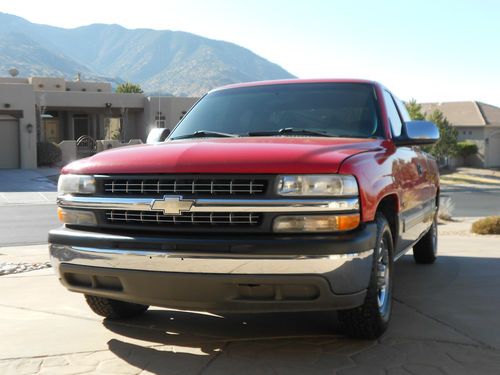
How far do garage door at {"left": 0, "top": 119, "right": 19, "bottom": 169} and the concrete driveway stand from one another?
33836 mm

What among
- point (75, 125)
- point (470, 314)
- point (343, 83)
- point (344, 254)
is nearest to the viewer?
point (344, 254)

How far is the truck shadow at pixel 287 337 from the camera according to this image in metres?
4.14

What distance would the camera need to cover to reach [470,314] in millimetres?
5328

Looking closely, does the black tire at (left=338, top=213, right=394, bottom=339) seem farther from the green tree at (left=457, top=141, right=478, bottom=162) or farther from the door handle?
the green tree at (left=457, top=141, right=478, bottom=162)

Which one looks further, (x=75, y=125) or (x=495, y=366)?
(x=75, y=125)

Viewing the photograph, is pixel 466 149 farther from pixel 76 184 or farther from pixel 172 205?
pixel 172 205

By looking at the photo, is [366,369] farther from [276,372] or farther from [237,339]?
[237,339]

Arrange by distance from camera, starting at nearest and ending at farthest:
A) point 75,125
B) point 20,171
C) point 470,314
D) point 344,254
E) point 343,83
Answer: point 344,254, point 470,314, point 343,83, point 20,171, point 75,125

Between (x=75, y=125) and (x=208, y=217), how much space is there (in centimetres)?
4717

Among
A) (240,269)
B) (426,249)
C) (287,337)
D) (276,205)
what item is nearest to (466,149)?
(426,249)

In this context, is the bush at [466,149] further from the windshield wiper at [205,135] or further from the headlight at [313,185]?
the headlight at [313,185]

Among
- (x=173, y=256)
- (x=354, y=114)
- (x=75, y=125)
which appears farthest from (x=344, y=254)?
(x=75, y=125)

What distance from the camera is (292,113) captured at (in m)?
5.48

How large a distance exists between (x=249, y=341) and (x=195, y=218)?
116 centimetres
